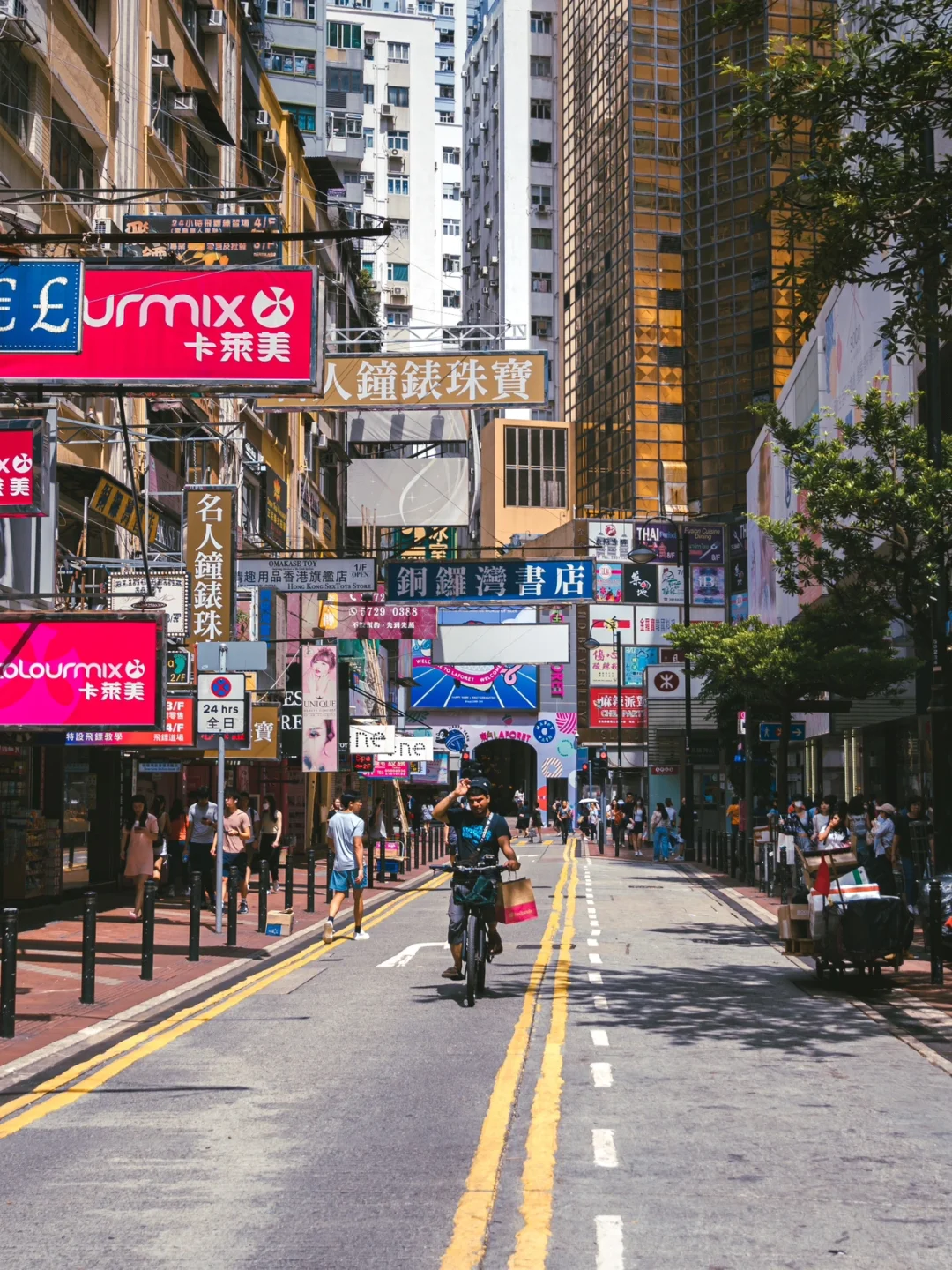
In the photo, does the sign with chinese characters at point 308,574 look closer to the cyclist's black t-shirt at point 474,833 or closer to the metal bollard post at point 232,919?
the metal bollard post at point 232,919

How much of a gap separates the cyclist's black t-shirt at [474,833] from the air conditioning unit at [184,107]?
23.6 metres

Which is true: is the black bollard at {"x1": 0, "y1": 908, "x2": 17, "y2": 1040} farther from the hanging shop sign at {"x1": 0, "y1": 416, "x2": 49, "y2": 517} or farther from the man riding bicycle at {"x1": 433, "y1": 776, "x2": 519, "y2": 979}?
the hanging shop sign at {"x1": 0, "y1": 416, "x2": 49, "y2": 517}

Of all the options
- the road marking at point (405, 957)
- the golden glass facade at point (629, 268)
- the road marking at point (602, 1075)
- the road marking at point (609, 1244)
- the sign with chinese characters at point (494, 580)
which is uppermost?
the golden glass facade at point (629, 268)

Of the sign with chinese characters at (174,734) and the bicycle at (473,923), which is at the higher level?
the sign with chinese characters at (174,734)

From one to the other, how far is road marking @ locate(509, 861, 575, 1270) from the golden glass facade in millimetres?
92780

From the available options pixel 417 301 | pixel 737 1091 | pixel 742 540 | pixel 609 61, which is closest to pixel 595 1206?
pixel 737 1091

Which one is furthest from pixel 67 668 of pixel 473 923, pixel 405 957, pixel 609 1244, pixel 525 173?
pixel 525 173

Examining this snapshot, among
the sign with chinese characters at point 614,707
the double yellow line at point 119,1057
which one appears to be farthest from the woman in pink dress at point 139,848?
the sign with chinese characters at point 614,707

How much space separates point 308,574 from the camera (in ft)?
96.6

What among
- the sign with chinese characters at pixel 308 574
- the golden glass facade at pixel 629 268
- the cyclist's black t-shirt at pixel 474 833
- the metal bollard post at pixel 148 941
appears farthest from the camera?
the golden glass facade at pixel 629 268

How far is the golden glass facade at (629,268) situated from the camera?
105 metres

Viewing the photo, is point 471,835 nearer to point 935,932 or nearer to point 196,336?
point 935,932

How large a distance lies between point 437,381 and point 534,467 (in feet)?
276

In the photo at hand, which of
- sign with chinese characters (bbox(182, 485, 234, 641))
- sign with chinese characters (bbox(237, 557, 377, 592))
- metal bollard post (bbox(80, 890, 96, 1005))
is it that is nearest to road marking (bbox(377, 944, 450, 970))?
metal bollard post (bbox(80, 890, 96, 1005))
